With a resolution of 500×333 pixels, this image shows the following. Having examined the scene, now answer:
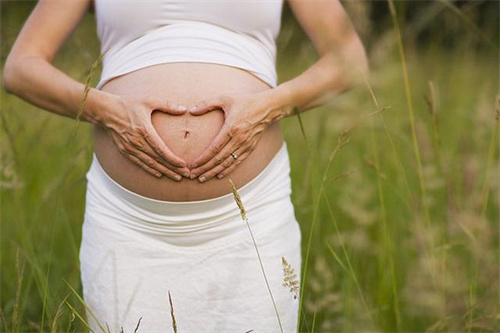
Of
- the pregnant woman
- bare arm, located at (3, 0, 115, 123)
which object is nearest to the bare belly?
the pregnant woman

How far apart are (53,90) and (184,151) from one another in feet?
1.27

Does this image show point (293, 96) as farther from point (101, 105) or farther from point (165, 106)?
point (101, 105)

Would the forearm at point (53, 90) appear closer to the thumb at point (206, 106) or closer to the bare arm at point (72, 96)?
the bare arm at point (72, 96)

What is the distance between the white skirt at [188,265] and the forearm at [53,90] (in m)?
0.21

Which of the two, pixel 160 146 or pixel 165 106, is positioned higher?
pixel 165 106

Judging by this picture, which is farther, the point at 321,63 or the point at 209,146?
the point at 321,63

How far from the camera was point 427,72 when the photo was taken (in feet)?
14.9

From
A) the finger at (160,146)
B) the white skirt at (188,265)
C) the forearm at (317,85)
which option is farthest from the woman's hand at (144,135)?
the forearm at (317,85)

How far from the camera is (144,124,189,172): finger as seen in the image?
173 cm

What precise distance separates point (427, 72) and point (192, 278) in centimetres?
309

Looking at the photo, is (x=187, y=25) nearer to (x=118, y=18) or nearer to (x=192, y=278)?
(x=118, y=18)

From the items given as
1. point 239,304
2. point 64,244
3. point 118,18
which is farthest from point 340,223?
point 118,18

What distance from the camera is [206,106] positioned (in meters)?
1.77

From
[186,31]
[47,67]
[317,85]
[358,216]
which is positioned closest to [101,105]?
[47,67]
